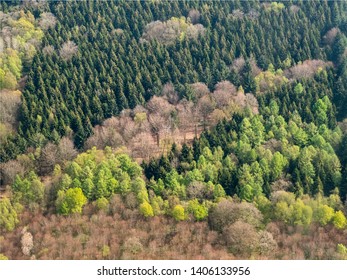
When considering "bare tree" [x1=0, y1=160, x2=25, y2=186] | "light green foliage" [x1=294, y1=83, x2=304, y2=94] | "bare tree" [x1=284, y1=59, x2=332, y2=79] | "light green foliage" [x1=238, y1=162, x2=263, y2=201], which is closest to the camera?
"light green foliage" [x1=238, y1=162, x2=263, y2=201]

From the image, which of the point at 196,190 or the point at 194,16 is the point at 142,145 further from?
the point at 194,16

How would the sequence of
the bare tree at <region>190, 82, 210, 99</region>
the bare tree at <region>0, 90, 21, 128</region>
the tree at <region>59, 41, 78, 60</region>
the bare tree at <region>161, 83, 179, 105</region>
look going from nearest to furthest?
the bare tree at <region>0, 90, 21, 128</region> → the bare tree at <region>161, 83, 179, 105</region> → the bare tree at <region>190, 82, 210, 99</region> → the tree at <region>59, 41, 78, 60</region>

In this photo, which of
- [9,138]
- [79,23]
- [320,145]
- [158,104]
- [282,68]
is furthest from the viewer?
[79,23]

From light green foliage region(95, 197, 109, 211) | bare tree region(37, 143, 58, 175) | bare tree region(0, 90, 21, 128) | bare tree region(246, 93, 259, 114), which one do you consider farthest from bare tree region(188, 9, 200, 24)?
light green foliage region(95, 197, 109, 211)

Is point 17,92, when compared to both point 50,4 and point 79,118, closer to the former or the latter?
point 79,118

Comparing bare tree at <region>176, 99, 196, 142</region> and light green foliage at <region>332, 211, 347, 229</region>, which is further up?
bare tree at <region>176, 99, 196, 142</region>

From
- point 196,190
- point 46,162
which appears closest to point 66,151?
point 46,162

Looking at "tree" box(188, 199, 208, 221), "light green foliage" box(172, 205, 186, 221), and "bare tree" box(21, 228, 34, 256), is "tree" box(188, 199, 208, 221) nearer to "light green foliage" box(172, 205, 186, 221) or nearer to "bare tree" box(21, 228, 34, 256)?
"light green foliage" box(172, 205, 186, 221)

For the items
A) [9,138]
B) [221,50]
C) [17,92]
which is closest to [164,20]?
[221,50]
